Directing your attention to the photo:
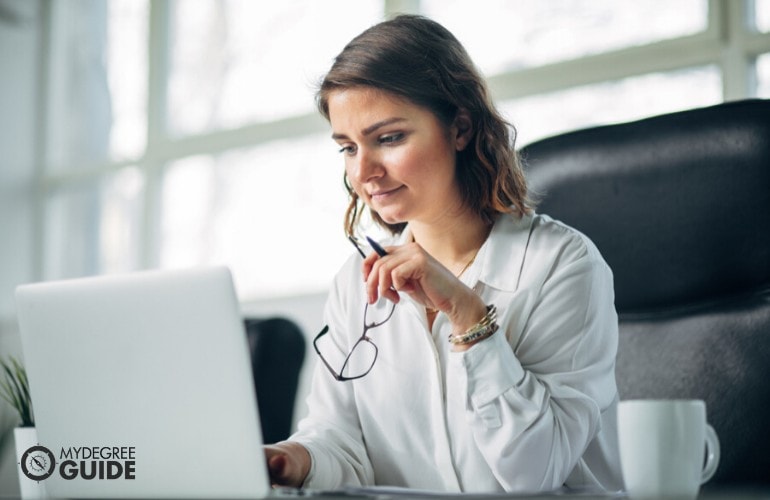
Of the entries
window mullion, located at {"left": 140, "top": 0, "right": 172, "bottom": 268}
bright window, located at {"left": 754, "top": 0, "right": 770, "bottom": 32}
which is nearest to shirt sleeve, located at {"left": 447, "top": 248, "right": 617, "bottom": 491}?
bright window, located at {"left": 754, "top": 0, "right": 770, "bottom": 32}

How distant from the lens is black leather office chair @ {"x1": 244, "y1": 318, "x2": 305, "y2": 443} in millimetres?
1823

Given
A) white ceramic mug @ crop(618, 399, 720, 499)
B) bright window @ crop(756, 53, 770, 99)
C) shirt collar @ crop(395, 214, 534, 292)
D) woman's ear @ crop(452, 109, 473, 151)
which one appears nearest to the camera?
white ceramic mug @ crop(618, 399, 720, 499)

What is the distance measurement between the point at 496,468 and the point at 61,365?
59 centimetres

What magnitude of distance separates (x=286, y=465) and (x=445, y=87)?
675 mm

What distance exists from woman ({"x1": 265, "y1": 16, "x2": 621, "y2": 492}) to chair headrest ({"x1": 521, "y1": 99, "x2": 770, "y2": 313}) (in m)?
0.10

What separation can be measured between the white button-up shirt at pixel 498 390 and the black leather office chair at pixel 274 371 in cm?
22

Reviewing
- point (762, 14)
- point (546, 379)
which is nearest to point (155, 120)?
point (762, 14)

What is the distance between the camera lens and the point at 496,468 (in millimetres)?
1288

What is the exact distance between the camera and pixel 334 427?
152 centimetres

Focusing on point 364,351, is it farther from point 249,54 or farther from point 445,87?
point 249,54

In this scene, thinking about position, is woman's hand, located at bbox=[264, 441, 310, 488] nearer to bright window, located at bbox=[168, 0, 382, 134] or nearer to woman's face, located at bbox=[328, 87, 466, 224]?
woman's face, located at bbox=[328, 87, 466, 224]

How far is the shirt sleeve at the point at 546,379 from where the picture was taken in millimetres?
1251

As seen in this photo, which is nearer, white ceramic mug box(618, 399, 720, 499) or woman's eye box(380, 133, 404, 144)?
white ceramic mug box(618, 399, 720, 499)

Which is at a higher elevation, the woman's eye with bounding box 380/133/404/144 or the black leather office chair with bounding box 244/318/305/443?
the woman's eye with bounding box 380/133/404/144
